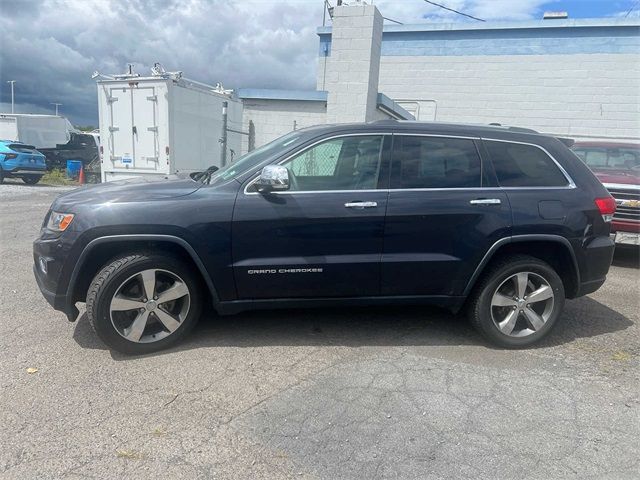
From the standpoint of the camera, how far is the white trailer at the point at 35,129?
2422 centimetres

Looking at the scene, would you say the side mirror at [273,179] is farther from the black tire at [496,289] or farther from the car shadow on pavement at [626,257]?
the car shadow on pavement at [626,257]

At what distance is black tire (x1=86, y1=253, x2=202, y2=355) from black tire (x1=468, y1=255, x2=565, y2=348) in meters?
2.29

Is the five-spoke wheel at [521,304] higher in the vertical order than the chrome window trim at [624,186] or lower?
lower

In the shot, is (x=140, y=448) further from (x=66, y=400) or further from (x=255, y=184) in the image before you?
(x=255, y=184)

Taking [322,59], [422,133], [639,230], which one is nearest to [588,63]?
[322,59]

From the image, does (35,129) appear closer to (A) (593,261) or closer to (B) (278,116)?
(B) (278,116)

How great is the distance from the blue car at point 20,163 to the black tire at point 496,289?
60.7 feet

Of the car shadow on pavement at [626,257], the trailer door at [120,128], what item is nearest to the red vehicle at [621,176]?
the car shadow on pavement at [626,257]

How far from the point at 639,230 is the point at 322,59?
13566mm

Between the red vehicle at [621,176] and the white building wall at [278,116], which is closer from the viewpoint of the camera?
the red vehicle at [621,176]

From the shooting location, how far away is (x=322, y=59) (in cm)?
1744

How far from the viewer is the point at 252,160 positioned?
382 centimetres

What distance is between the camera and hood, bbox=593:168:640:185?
668 centimetres

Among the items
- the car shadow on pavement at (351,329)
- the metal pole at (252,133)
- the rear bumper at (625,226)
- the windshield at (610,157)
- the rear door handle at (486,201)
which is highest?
the metal pole at (252,133)
